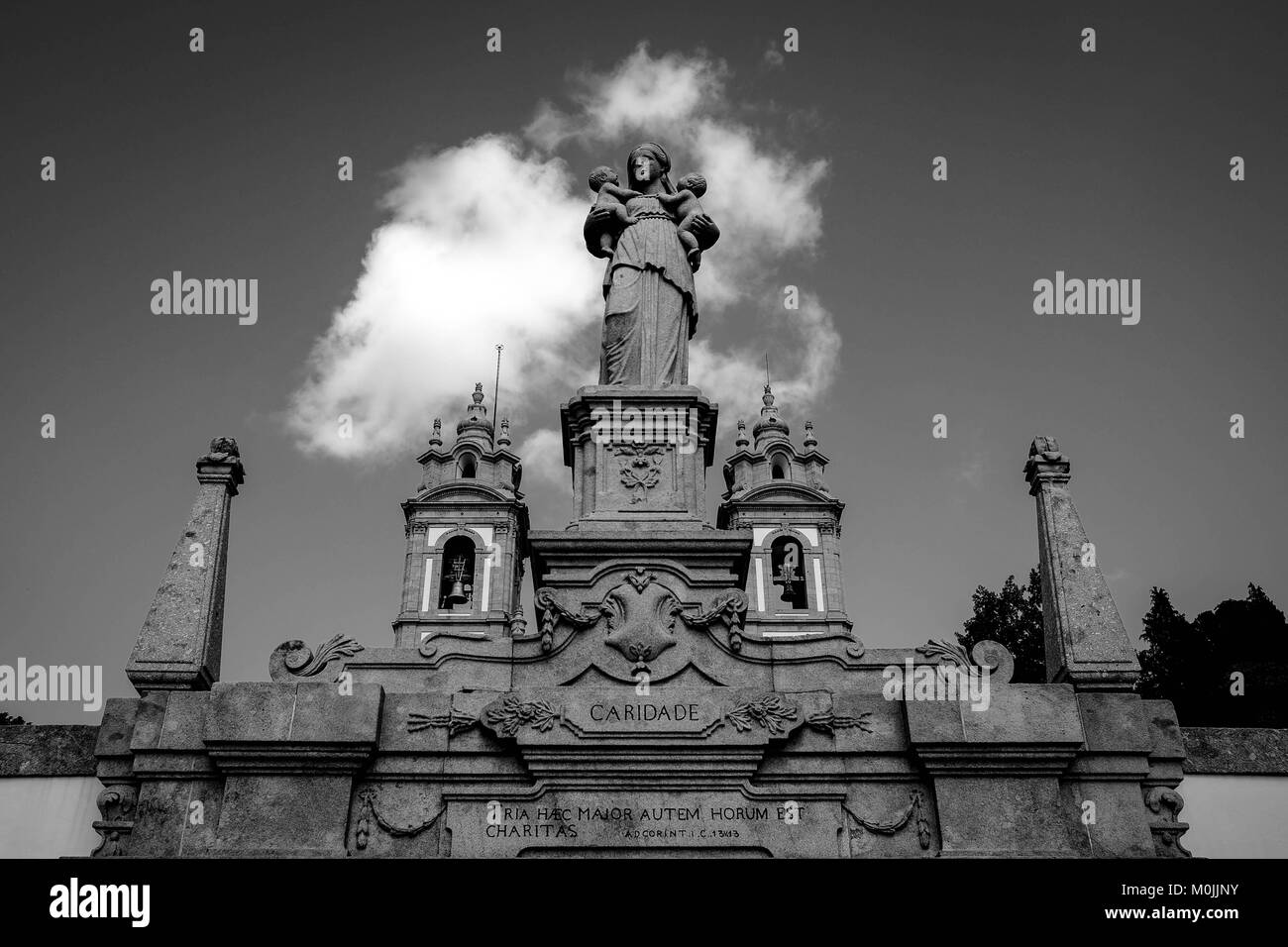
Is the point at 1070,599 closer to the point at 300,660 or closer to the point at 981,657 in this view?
the point at 981,657

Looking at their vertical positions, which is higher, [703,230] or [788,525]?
[788,525]

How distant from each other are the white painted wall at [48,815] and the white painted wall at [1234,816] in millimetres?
10325

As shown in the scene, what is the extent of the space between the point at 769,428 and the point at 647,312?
34576mm

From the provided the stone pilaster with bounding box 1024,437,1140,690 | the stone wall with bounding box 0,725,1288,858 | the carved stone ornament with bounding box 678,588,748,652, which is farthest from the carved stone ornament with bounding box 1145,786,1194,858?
the carved stone ornament with bounding box 678,588,748,652

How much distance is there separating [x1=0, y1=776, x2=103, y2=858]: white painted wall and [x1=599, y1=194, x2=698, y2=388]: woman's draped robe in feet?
23.9

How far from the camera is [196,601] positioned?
10984 millimetres

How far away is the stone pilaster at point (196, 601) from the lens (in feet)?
34.7

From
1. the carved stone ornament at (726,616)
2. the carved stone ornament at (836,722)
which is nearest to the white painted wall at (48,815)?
Result: the carved stone ornament at (726,616)

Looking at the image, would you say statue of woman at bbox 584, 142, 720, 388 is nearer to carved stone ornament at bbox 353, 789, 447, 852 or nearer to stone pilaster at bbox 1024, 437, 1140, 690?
stone pilaster at bbox 1024, 437, 1140, 690

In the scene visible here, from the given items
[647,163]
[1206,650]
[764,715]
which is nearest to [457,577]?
[1206,650]

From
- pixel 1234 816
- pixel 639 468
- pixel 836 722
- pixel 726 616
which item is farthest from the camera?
pixel 639 468
